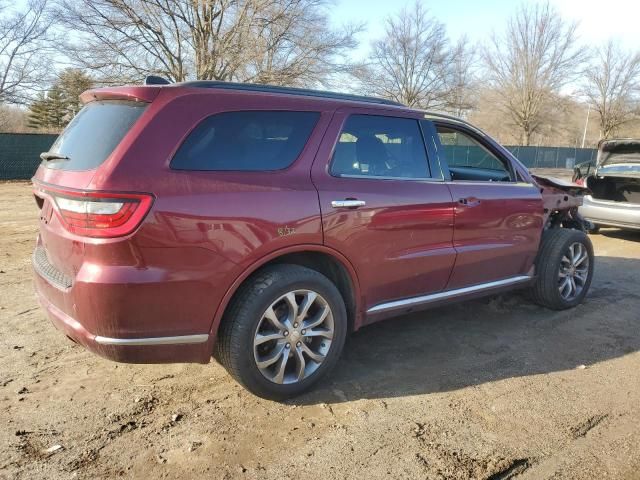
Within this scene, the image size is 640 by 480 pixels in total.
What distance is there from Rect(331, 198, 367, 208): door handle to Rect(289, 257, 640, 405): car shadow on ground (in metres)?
1.16

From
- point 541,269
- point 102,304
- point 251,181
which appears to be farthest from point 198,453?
point 541,269

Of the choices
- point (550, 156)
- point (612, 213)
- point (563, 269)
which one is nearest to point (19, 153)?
point (612, 213)

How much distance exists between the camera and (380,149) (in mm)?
3670

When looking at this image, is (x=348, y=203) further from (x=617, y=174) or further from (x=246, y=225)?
(x=617, y=174)

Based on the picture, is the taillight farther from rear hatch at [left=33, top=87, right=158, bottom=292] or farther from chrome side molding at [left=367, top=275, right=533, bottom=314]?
chrome side molding at [left=367, top=275, right=533, bottom=314]

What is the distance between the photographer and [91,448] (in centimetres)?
268

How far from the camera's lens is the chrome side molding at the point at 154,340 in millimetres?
2652

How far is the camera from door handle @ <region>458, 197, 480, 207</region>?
395 cm

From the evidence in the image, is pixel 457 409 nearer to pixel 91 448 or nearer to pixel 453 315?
pixel 453 315

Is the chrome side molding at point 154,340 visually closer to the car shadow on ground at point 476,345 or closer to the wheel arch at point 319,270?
the wheel arch at point 319,270

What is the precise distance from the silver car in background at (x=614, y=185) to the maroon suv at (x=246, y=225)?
5496mm

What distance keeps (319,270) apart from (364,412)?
922mm

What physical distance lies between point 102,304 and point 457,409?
210 cm

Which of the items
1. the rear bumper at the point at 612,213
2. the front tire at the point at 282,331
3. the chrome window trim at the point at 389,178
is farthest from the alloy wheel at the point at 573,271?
the rear bumper at the point at 612,213
